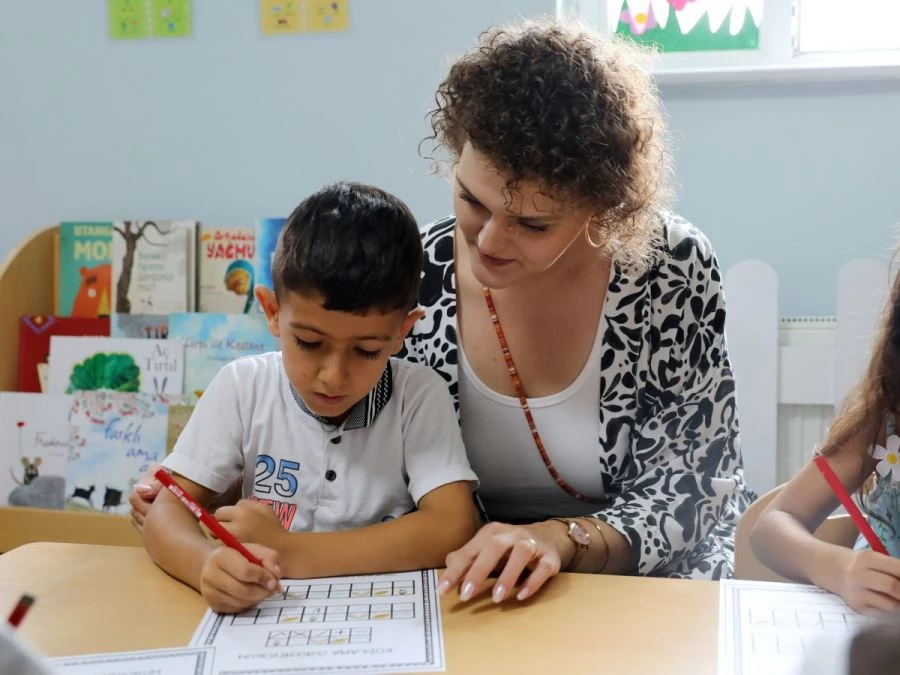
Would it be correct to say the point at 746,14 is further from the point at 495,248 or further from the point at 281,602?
the point at 281,602

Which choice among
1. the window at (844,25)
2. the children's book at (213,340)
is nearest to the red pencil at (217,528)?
the children's book at (213,340)

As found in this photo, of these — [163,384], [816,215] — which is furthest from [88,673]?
[816,215]

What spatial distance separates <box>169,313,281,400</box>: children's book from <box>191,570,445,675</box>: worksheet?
102 cm

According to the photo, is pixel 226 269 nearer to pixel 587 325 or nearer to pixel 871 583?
pixel 587 325

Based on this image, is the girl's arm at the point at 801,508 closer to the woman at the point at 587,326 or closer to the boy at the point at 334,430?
the woman at the point at 587,326

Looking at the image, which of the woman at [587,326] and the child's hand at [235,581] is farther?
the woman at [587,326]

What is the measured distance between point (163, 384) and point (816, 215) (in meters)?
1.27

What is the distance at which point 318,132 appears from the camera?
1999 millimetres

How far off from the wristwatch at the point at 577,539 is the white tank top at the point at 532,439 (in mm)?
184

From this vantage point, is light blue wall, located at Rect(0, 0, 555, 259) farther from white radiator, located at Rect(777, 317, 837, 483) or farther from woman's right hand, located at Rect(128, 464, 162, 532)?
woman's right hand, located at Rect(128, 464, 162, 532)

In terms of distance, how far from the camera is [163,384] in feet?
6.21

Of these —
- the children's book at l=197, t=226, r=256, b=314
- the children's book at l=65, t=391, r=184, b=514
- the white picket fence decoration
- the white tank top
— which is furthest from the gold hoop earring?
the children's book at l=65, t=391, r=184, b=514

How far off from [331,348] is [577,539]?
0.32 m

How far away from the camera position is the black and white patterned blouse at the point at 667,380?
1185 mm
